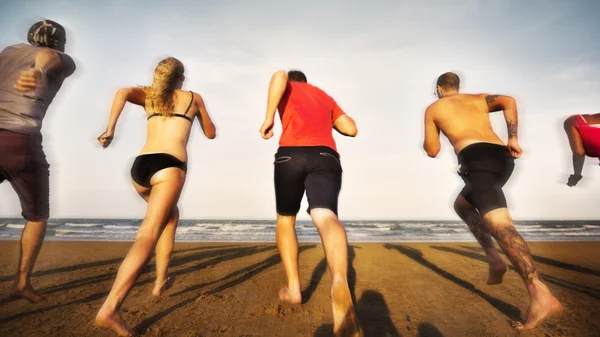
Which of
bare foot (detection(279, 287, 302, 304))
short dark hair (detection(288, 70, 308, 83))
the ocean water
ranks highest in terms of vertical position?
short dark hair (detection(288, 70, 308, 83))

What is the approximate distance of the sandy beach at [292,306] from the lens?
255cm

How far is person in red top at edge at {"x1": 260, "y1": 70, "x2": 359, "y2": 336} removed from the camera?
2.34 metres

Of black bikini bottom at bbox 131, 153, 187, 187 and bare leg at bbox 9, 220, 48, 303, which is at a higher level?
black bikini bottom at bbox 131, 153, 187, 187

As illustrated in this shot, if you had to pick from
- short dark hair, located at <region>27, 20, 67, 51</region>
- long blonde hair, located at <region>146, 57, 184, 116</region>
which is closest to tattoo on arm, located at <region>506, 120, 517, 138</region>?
long blonde hair, located at <region>146, 57, 184, 116</region>

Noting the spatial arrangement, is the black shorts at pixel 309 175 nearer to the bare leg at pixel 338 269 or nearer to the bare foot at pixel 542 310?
the bare leg at pixel 338 269

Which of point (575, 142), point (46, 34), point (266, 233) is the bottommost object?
point (266, 233)

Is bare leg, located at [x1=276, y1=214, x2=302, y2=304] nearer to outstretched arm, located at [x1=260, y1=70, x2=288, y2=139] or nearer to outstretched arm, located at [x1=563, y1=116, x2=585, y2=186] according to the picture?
outstretched arm, located at [x1=260, y1=70, x2=288, y2=139]

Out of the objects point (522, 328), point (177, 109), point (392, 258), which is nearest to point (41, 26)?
point (177, 109)

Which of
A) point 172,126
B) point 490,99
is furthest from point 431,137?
point 172,126

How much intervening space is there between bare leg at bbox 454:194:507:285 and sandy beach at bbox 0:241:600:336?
0.75 feet

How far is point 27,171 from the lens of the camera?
9.59ft

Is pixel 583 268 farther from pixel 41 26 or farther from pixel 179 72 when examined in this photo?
pixel 41 26

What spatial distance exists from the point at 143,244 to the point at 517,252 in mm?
2959

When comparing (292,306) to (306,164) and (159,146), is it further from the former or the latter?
(159,146)
